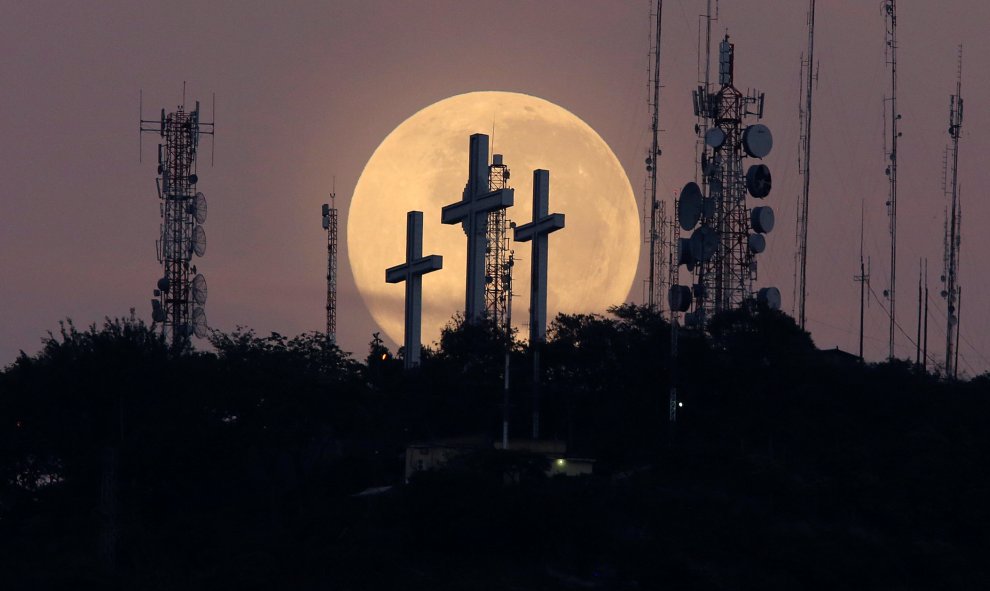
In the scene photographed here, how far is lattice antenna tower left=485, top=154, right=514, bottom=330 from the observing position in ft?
293

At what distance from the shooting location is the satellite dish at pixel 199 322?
333 feet

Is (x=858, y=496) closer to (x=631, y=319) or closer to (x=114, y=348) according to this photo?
(x=631, y=319)

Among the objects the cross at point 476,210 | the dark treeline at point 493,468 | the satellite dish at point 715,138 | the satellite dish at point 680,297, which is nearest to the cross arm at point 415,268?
the cross at point 476,210

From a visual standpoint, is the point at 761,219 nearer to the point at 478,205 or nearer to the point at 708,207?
the point at 708,207

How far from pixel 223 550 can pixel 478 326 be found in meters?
19.9

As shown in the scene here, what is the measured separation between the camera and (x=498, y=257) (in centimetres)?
8981

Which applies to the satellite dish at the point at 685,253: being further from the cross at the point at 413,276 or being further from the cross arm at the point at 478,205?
the cross at the point at 413,276

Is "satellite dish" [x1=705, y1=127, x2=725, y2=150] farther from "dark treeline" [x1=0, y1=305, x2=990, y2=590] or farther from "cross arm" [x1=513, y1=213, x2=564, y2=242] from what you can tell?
"cross arm" [x1=513, y1=213, x2=564, y2=242]

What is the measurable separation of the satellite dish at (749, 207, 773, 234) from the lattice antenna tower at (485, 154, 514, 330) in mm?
13175

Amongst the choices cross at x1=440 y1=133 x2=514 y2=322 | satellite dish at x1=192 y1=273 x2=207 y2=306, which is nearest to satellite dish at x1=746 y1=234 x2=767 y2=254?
cross at x1=440 y1=133 x2=514 y2=322

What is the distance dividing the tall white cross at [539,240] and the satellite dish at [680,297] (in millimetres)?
13459

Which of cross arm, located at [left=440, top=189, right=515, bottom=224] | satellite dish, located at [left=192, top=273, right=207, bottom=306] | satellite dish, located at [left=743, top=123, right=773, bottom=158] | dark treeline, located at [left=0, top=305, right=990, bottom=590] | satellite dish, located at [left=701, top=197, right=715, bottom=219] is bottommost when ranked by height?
dark treeline, located at [left=0, top=305, right=990, bottom=590]

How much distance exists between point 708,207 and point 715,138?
11.7 ft

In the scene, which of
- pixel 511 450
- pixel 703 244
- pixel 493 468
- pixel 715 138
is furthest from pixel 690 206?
pixel 493 468
